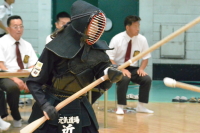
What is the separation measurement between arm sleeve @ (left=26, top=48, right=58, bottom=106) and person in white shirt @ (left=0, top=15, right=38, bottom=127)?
2.37m

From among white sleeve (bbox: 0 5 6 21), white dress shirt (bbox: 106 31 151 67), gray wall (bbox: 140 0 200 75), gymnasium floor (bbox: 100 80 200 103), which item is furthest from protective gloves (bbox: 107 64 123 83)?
gray wall (bbox: 140 0 200 75)

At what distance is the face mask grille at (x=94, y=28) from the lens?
10.4 ft

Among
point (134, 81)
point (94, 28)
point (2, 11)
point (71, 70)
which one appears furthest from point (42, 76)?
point (2, 11)

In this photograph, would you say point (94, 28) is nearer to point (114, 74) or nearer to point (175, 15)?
point (114, 74)

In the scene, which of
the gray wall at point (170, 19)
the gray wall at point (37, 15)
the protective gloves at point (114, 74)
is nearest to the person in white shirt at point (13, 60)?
the protective gloves at point (114, 74)

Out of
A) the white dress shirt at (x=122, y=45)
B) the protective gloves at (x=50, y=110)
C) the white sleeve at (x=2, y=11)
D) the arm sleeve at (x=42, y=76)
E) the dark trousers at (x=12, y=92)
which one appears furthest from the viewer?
the white sleeve at (x=2, y=11)

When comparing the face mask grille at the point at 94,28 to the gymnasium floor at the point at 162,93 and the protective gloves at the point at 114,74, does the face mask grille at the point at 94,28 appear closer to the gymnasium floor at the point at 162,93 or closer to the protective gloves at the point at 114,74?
the protective gloves at the point at 114,74

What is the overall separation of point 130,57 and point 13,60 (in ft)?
7.33

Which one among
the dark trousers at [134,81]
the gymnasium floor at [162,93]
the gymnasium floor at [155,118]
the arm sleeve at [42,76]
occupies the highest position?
the arm sleeve at [42,76]

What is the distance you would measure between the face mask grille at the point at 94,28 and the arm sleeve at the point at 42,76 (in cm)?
31

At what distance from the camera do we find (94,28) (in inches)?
125

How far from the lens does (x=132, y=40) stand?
23.8 ft

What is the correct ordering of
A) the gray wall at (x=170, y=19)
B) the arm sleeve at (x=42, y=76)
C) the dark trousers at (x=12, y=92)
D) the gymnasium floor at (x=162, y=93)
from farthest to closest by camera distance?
the gray wall at (x=170, y=19)
the gymnasium floor at (x=162, y=93)
the dark trousers at (x=12, y=92)
the arm sleeve at (x=42, y=76)

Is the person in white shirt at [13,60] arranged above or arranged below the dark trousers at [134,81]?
above
